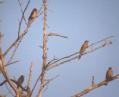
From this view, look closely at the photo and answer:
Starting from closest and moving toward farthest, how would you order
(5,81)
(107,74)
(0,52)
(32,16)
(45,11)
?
(0,52)
(5,81)
(107,74)
(32,16)
(45,11)

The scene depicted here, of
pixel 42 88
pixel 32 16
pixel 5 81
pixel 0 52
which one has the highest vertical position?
pixel 32 16

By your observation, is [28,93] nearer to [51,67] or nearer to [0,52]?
[51,67]

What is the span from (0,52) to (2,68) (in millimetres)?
126

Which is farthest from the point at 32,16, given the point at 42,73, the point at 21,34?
the point at 42,73

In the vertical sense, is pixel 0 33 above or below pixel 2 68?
above

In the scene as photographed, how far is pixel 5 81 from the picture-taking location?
1.65 meters

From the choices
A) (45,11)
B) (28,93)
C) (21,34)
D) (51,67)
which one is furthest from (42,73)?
(45,11)

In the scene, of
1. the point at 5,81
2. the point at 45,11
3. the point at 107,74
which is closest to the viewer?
the point at 5,81

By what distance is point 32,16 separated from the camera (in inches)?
74.5

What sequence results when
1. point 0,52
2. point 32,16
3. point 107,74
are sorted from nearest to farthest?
1. point 0,52
2. point 107,74
3. point 32,16

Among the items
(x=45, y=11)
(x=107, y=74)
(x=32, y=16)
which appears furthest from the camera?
(x=45, y=11)

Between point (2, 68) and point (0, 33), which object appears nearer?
point (2, 68)

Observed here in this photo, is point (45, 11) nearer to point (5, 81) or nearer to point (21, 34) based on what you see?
point (21, 34)

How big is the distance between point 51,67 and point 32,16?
25.1 inches
